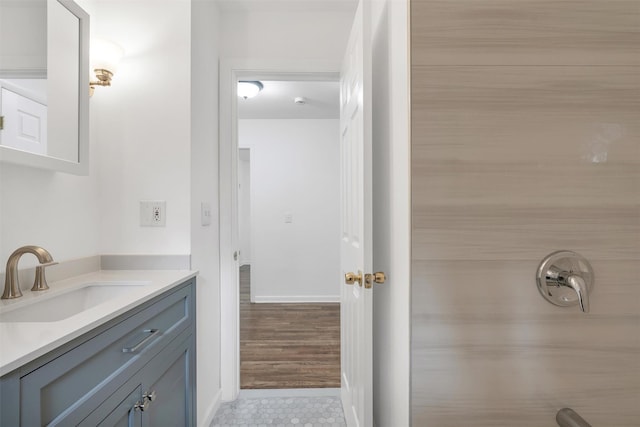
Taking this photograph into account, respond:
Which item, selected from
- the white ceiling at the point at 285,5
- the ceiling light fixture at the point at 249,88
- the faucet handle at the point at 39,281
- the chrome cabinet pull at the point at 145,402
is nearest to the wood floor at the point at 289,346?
the chrome cabinet pull at the point at 145,402

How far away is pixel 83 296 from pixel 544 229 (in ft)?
5.22

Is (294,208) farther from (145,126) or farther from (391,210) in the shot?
(391,210)

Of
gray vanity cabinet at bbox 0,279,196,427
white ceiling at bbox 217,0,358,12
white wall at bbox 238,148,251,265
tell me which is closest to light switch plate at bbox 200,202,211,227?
gray vanity cabinet at bbox 0,279,196,427

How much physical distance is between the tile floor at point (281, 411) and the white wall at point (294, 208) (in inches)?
80.6

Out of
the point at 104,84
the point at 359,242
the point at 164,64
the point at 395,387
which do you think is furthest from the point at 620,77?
the point at 104,84

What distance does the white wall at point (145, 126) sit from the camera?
1460 millimetres

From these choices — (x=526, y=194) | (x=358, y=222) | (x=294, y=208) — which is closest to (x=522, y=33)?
(x=526, y=194)

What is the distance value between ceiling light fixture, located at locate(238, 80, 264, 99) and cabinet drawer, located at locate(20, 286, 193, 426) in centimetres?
220

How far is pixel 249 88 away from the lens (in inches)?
113

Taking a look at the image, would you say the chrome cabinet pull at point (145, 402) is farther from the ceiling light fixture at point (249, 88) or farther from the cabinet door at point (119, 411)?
the ceiling light fixture at point (249, 88)

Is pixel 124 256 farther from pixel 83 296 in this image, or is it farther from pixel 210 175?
pixel 210 175

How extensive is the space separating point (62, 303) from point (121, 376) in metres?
0.44

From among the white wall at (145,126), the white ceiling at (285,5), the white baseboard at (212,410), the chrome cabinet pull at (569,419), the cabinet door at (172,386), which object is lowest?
the white baseboard at (212,410)

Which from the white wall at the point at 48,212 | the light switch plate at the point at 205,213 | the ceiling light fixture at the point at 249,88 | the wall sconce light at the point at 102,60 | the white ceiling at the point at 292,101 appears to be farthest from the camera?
the white ceiling at the point at 292,101
